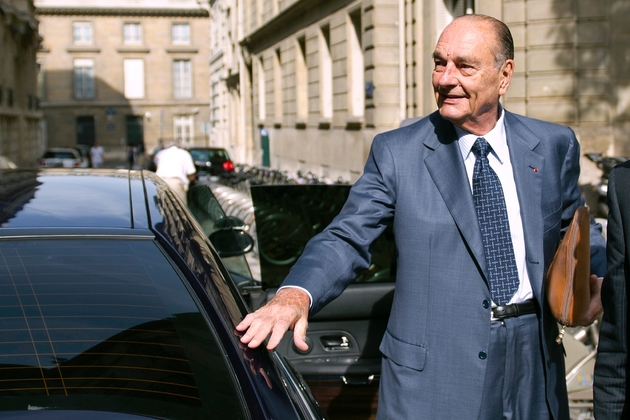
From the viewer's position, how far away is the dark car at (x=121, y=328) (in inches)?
75.4

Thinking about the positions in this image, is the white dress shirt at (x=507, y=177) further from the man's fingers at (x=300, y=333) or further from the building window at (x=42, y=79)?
the building window at (x=42, y=79)

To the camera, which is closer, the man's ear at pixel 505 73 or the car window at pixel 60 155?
the man's ear at pixel 505 73

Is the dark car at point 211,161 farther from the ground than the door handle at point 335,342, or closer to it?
farther from the ground

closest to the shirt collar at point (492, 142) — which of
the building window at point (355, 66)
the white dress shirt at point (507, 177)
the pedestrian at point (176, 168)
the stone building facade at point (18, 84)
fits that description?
the white dress shirt at point (507, 177)

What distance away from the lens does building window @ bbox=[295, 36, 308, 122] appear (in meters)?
22.8

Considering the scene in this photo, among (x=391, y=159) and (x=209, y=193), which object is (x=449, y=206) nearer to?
(x=391, y=159)

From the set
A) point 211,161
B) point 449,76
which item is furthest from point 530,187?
point 211,161

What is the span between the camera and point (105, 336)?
2.11 m

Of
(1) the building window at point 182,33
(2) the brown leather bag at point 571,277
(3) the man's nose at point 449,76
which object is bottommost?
(2) the brown leather bag at point 571,277

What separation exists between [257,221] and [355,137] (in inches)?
513

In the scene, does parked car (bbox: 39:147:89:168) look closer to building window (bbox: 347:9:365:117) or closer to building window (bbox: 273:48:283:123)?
building window (bbox: 273:48:283:123)

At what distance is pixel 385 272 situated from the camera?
4.08 meters

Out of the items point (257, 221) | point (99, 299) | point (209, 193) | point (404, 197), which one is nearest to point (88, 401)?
point (99, 299)

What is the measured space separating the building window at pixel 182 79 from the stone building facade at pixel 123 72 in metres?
0.08
